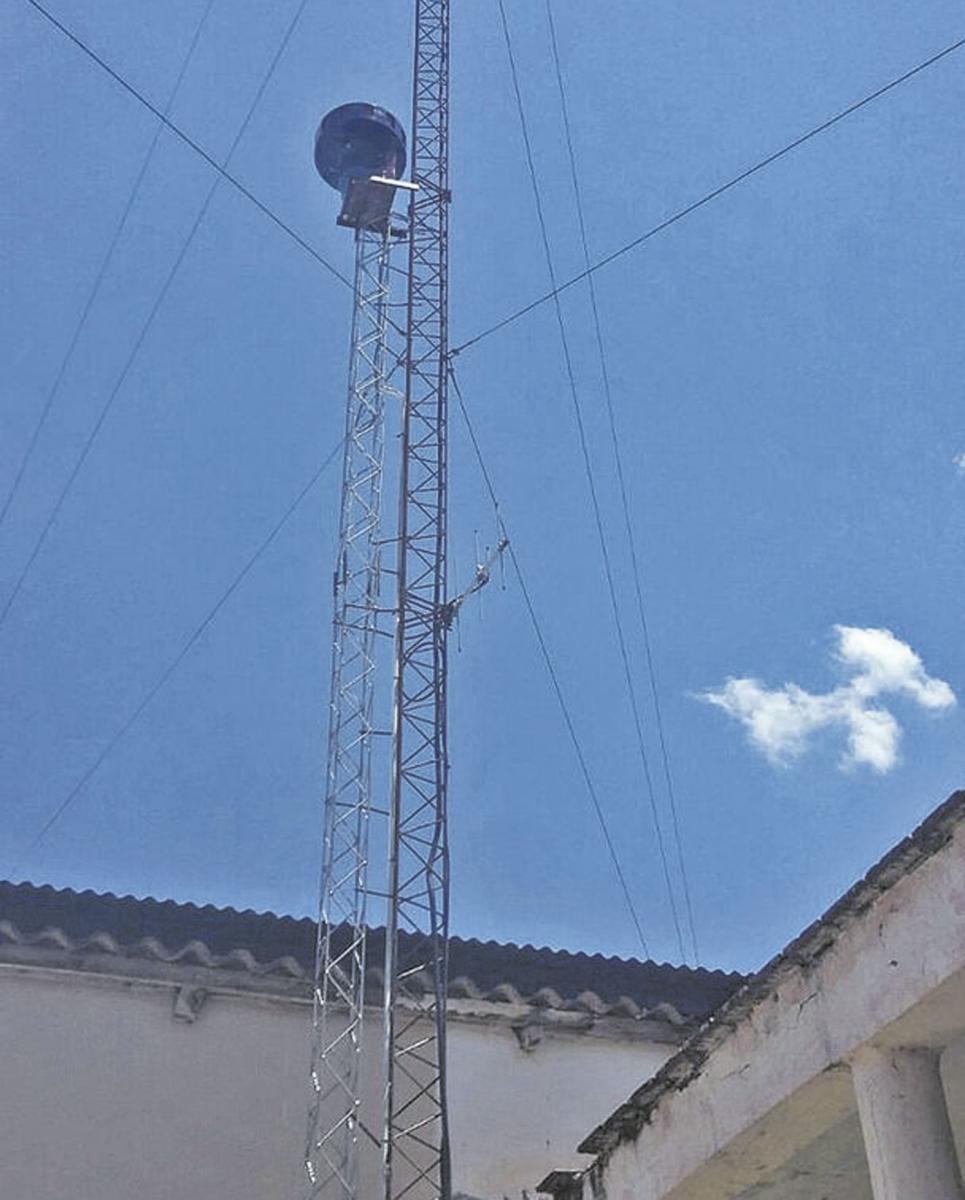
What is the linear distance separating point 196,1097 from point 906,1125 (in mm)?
5896

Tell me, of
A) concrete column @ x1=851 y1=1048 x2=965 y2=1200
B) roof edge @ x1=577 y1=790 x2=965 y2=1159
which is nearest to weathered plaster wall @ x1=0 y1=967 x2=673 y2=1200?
roof edge @ x1=577 y1=790 x2=965 y2=1159

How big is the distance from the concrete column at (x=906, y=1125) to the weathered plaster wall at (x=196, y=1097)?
527cm

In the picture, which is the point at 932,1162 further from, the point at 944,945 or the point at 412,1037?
the point at 412,1037

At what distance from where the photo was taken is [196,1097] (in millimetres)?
10594

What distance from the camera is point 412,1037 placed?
36.7 feet

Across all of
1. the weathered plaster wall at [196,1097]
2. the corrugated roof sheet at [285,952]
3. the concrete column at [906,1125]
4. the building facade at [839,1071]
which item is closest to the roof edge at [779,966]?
the building facade at [839,1071]

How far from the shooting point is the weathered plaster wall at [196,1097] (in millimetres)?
10164

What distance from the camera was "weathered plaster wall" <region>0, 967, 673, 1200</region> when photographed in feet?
33.3

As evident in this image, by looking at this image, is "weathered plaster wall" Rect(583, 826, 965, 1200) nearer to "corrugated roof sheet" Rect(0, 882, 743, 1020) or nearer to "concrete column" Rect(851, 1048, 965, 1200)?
"concrete column" Rect(851, 1048, 965, 1200)

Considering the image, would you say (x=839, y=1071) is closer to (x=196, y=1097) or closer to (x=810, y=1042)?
(x=810, y=1042)

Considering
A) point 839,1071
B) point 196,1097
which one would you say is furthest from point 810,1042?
point 196,1097

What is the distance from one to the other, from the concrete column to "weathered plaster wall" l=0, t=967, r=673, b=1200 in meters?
5.27

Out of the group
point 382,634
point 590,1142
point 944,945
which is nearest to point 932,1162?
point 944,945

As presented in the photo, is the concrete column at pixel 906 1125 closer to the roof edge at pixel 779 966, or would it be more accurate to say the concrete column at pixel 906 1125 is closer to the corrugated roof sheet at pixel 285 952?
the roof edge at pixel 779 966
